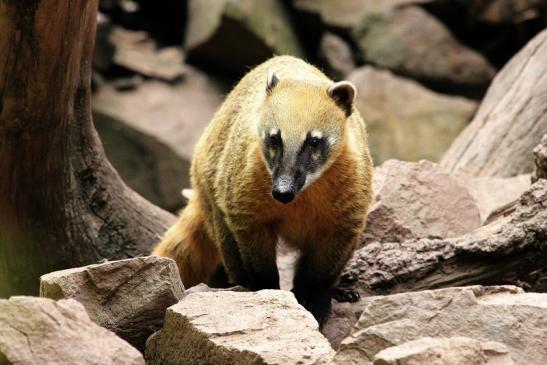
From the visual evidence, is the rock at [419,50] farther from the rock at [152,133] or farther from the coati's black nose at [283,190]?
the coati's black nose at [283,190]

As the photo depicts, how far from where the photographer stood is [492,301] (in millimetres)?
3943

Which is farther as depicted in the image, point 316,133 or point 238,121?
point 238,121

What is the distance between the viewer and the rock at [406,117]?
37.6 feet

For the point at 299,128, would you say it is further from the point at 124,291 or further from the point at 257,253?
the point at 124,291

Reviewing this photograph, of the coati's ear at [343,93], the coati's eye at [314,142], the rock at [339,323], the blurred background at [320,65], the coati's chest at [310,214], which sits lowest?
the blurred background at [320,65]

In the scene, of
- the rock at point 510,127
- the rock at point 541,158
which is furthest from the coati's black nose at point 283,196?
the rock at point 510,127

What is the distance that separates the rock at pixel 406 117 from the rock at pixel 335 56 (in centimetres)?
59

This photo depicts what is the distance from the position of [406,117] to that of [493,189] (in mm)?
4734

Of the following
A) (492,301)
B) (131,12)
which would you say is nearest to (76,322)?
(492,301)

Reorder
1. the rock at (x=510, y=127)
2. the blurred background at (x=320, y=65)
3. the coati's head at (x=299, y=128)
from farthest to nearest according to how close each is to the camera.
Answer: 1. the blurred background at (x=320, y=65)
2. the rock at (x=510, y=127)
3. the coati's head at (x=299, y=128)

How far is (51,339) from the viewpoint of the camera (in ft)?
11.0

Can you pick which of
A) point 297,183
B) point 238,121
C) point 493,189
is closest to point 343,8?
point 493,189

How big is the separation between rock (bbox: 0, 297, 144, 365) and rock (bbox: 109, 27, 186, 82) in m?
9.28

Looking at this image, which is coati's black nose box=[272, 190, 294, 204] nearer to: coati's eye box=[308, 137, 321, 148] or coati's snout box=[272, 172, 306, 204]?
coati's snout box=[272, 172, 306, 204]
